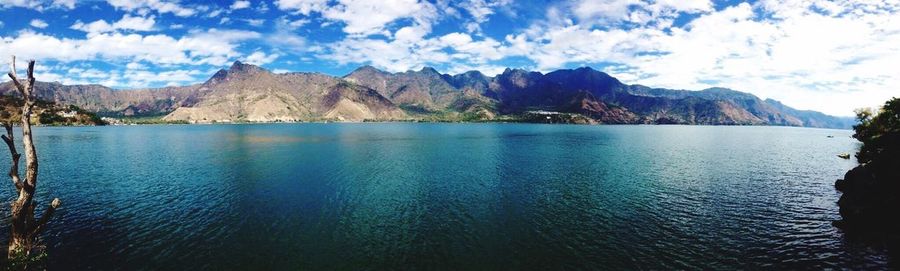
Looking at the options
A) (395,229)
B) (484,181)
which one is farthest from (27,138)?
(484,181)

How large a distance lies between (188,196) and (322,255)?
41.1m

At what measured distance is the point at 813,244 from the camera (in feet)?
154

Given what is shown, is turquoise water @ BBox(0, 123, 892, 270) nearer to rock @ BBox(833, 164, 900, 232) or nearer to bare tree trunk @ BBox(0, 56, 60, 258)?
rock @ BBox(833, 164, 900, 232)

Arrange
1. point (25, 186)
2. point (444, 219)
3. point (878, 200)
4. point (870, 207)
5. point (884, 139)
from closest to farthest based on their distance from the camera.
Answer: point (25, 186), point (870, 207), point (878, 200), point (444, 219), point (884, 139)

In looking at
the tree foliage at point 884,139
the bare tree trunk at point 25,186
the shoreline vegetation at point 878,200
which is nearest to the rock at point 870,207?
the shoreline vegetation at point 878,200

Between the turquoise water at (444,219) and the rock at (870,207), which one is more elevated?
the rock at (870,207)

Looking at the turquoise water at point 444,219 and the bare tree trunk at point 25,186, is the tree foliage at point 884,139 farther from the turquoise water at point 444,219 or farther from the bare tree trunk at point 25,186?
the bare tree trunk at point 25,186

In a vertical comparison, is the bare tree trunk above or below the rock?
above

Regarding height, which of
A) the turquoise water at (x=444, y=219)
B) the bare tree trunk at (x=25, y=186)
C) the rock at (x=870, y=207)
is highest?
the bare tree trunk at (x=25, y=186)

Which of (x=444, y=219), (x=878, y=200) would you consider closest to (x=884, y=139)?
(x=878, y=200)

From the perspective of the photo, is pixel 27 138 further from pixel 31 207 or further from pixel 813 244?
pixel 813 244

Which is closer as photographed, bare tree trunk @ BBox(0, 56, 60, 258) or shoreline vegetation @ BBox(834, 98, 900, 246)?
bare tree trunk @ BBox(0, 56, 60, 258)

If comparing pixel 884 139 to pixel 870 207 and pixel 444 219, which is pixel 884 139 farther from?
pixel 444 219

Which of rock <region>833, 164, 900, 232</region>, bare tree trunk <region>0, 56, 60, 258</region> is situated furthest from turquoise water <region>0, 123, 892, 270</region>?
bare tree trunk <region>0, 56, 60, 258</region>
